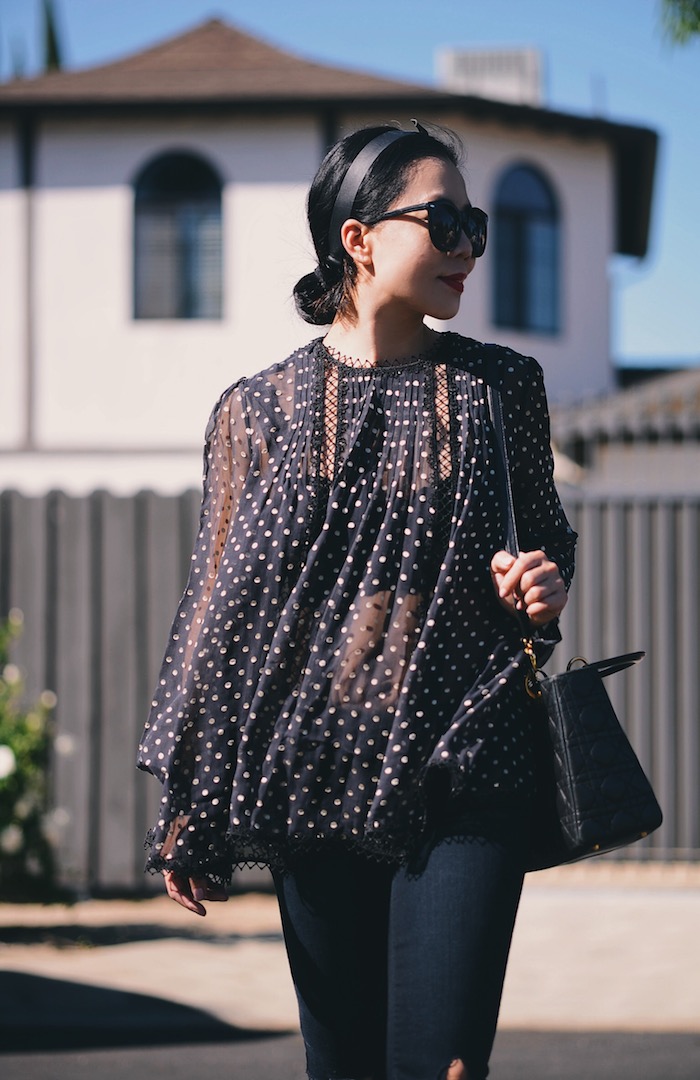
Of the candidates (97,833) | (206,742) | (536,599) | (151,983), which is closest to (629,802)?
(536,599)

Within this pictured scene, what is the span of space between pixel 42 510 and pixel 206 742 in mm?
6232

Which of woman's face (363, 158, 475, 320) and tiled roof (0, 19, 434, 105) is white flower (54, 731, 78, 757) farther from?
tiled roof (0, 19, 434, 105)

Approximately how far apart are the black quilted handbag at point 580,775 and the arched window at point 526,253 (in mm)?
15596

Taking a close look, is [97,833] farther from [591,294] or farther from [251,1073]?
[591,294]

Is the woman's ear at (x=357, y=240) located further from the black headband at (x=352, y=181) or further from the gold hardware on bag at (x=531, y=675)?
the gold hardware on bag at (x=531, y=675)

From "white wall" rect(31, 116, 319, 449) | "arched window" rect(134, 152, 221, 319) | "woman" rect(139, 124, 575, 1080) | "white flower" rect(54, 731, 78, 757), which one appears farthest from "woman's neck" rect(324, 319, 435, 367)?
"arched window" rect(134, 152, 221, 319)

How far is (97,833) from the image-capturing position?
8430mm

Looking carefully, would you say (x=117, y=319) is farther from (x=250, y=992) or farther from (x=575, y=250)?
(x=250, y=992)

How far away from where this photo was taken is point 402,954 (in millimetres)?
2328

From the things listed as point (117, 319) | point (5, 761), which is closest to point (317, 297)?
point (5, 761)

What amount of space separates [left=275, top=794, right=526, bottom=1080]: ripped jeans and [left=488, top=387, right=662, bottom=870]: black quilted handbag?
0.08m

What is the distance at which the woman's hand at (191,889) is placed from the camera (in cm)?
248

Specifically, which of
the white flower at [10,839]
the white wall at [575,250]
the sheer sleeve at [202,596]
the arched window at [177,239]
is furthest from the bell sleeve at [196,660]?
the white wall at [575,250]

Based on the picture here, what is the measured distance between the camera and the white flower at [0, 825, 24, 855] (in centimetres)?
732
